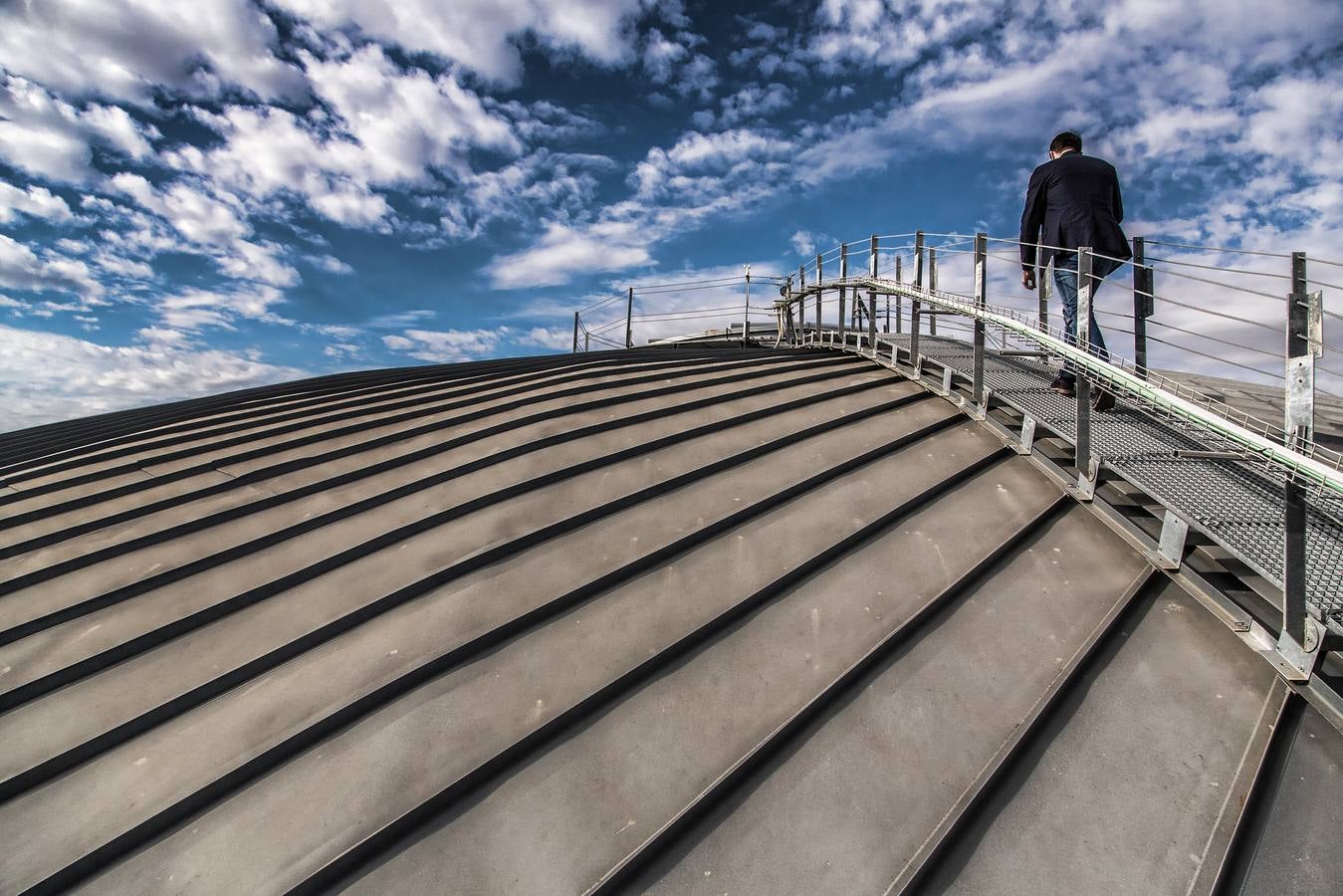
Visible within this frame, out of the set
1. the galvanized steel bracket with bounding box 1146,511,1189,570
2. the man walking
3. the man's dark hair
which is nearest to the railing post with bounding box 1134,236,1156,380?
the man walking

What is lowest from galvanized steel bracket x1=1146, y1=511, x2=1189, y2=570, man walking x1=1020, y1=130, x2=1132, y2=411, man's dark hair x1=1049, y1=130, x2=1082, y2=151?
galvanized steel bracket x1=1146, y1=511, x2=1189, y2=570

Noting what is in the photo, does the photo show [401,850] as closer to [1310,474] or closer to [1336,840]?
[1336,840]

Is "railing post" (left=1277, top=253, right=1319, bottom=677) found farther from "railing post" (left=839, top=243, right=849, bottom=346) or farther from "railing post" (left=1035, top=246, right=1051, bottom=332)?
"railing post" (left=839, top=243, right=849, bottom=346)

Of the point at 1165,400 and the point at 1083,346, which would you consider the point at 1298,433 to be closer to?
the point at 1165,400

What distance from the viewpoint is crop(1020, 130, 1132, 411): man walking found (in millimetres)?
5168

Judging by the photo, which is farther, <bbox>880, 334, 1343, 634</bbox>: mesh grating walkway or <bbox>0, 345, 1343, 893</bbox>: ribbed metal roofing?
<bbox>880, 334, 1343, 634</bbox>: mesh grating walkway

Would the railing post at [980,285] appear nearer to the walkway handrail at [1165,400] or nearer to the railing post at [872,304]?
the walkway handrail at [1165,400]

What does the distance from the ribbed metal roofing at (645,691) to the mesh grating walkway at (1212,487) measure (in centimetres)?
41

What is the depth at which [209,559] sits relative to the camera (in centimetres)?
462

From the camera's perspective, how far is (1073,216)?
526cm

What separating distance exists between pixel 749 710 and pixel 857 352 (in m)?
6.66

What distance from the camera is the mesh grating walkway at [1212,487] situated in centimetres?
336

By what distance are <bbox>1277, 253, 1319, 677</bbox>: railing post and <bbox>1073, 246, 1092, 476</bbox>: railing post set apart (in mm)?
1426

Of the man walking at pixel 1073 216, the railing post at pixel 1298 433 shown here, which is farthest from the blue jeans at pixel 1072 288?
the railing post at pixel 1298 433
